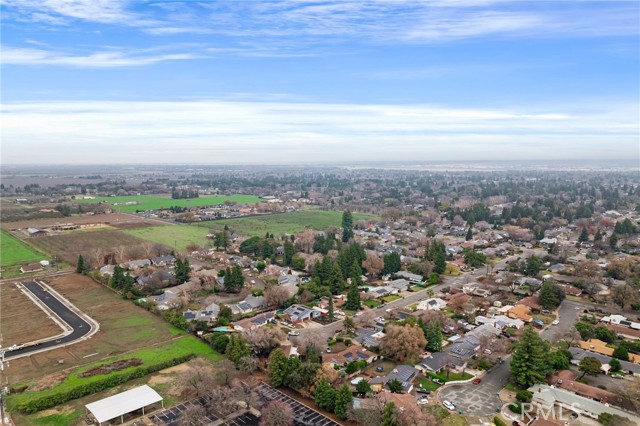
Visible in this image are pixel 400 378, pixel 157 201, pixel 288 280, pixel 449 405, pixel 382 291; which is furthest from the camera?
pixel 157 201

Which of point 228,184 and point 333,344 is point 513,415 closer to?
point 333,344

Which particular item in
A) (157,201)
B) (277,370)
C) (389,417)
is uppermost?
(157,201)

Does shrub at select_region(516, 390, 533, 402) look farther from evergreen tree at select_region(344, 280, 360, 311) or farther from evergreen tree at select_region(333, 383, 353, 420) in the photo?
evergreen tree at select_region(344, 280, 360, 311)

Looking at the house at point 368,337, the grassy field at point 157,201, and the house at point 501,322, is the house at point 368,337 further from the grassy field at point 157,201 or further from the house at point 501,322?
the grassy field at point 157,201

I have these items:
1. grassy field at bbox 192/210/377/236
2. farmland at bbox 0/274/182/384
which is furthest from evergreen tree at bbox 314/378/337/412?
grassy field at bbox 192/210/377/236

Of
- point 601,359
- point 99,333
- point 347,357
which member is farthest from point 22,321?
point 601,359

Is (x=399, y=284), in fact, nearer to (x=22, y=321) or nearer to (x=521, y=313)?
(x=521, y=313)
